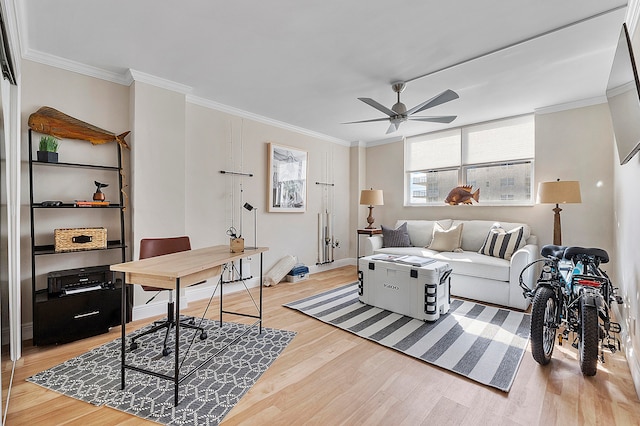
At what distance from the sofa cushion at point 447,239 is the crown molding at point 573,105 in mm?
1835

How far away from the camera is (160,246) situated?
2.72 meters

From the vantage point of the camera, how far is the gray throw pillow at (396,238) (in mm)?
4672

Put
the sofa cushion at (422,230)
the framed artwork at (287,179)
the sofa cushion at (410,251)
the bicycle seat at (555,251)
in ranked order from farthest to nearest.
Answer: the sofa cushion at (422,230) < the framed artwork at (287,179) < the sofa cushion at (410,251) < the bicycle seat at (555,251)

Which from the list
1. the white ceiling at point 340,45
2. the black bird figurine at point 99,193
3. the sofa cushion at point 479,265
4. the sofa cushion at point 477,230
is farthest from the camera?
the sofa cushion at point 477,230

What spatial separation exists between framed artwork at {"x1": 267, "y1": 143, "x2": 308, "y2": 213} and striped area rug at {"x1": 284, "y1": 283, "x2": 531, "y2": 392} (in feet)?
5.36

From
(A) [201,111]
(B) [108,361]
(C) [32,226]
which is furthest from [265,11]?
(B) [108,361]

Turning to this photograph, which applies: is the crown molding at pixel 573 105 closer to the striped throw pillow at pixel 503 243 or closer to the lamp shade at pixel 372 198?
the striped throw pillow at pixel 503 243

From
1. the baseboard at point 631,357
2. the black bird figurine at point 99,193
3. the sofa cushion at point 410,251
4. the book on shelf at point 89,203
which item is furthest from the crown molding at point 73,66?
the baseboard at point 631,357

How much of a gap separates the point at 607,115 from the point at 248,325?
477 cm

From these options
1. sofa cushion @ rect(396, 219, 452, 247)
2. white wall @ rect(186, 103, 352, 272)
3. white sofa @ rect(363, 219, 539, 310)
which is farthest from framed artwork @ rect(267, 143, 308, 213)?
sofa cushion @ rect(396, 219, 452, 247)

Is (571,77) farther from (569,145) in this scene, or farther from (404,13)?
(404,13)

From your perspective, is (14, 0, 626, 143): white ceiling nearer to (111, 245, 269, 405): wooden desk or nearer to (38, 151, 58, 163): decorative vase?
(38, 151, 58, 163): decorative vase

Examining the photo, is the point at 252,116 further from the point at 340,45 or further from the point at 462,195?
the point at 462,195

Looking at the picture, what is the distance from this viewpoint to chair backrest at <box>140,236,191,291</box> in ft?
8.64
